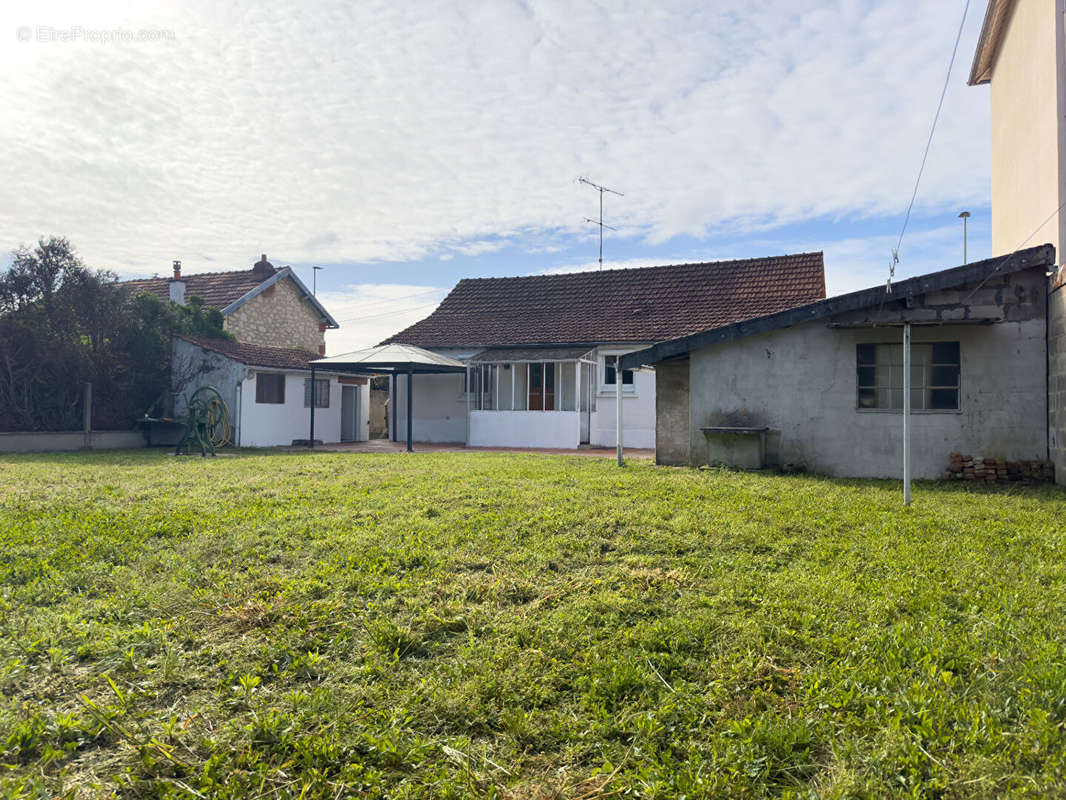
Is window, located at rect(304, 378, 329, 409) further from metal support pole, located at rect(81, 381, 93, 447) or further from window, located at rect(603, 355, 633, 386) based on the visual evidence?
window, located at rect(603, 355, 633, 386)

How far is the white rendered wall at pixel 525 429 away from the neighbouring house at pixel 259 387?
4640 mm

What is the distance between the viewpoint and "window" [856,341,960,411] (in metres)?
11.5

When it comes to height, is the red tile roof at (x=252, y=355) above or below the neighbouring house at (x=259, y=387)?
above

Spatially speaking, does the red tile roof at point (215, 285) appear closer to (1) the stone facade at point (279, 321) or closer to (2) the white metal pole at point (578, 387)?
(1) the stone facade at point (279, 321)

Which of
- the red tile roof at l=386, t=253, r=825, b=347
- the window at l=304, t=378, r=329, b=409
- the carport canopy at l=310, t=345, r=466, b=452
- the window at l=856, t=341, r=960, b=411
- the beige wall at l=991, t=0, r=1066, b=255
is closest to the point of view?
the beige wall at l=991, t=0, r=1066, b=255

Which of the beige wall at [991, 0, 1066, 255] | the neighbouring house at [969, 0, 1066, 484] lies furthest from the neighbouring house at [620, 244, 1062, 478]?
the beige wall at [991, 0, 1066, 255]

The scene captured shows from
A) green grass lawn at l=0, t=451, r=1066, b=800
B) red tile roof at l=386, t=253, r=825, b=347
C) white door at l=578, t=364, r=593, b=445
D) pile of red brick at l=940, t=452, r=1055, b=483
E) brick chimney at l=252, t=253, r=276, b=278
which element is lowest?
green grass lawn at l=0, t=451, r=1066, b=800

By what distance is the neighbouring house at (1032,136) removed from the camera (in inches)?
412

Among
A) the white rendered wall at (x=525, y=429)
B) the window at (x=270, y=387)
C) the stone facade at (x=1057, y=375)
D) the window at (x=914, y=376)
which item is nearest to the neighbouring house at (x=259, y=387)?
the window at (x=270, y=387)

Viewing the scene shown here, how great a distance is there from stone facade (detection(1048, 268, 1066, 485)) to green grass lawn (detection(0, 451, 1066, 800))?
9.84 feet

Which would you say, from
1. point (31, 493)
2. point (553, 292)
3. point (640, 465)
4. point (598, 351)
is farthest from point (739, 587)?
point (553, 292)

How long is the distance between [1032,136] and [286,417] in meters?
18.6

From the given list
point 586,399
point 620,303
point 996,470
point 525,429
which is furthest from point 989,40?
point 525,429

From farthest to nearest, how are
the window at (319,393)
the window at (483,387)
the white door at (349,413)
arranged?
the white door at (349,413) < the window at (319,393) < the window at (483,387)
